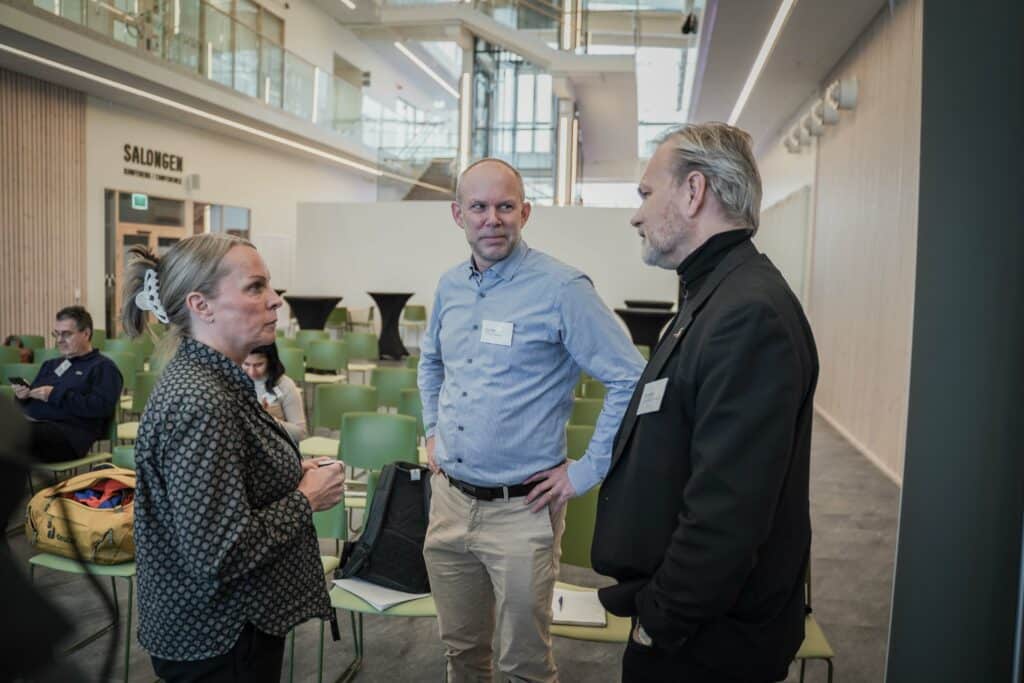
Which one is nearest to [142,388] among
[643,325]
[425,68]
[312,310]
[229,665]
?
[229,665]

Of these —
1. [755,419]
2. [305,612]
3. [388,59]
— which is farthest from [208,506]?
[388,59]

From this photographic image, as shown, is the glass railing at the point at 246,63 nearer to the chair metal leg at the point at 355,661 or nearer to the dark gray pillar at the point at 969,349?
the chair metal leg at the point at 355,661

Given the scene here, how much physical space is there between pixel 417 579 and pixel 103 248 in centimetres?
1209

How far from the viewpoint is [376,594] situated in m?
2.76

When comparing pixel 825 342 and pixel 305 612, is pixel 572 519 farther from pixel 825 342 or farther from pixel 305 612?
pixel 825 342

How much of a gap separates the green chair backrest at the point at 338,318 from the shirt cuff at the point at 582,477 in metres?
10.7

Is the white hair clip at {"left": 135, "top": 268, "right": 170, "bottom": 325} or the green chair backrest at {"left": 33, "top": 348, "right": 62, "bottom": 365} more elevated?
the white hair clip at {"left": 135, "top": 268, "right": 170, "bottom": 325}

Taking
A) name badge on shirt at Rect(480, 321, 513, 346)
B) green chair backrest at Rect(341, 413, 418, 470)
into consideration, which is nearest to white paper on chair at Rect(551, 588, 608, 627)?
name badge on shirt at Rect(480, 321, 513, 346)

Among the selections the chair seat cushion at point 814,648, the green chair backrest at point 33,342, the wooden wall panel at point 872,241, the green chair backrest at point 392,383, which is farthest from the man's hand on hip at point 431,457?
the green chair backrest at point 33,342

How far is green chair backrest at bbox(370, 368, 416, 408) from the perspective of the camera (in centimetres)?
575

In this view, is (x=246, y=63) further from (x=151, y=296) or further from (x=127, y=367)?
(x=151, y=296)

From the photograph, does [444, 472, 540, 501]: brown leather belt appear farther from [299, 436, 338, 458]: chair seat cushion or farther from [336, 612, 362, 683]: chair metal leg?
[299, 436, 338, 458]: chair seat cushion

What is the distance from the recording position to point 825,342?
9742 mm

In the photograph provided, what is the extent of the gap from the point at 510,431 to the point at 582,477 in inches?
9.8
